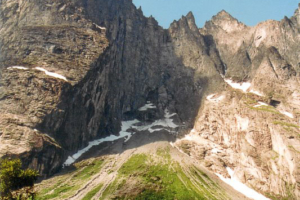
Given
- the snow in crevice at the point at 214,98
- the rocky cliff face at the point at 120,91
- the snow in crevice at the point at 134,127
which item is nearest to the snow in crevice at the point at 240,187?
the rocky cliff face at the point at 120,91

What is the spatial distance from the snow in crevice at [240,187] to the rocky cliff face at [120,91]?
2650mm

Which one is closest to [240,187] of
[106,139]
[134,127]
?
[106,139]

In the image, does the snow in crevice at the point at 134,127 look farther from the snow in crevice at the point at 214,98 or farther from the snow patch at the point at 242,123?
the snow patch at the point at 242,123

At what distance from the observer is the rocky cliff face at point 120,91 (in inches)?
4230

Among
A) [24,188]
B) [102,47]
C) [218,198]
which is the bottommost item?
[218,198]

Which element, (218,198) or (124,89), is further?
(124,89)

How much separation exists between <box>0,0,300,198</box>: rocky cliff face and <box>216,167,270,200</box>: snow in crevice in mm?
2650

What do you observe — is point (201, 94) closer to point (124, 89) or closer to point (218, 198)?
point (124, 89)

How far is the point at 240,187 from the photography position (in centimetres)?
11344

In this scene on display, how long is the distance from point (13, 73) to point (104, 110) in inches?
1806

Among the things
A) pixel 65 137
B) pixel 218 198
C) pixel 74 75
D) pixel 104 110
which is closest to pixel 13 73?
pixel 74 75

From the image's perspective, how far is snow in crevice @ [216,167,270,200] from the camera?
352ft

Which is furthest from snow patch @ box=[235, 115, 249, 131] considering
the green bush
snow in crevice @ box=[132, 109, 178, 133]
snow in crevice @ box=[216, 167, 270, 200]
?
the green bush

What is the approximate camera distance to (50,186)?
90.4 m
